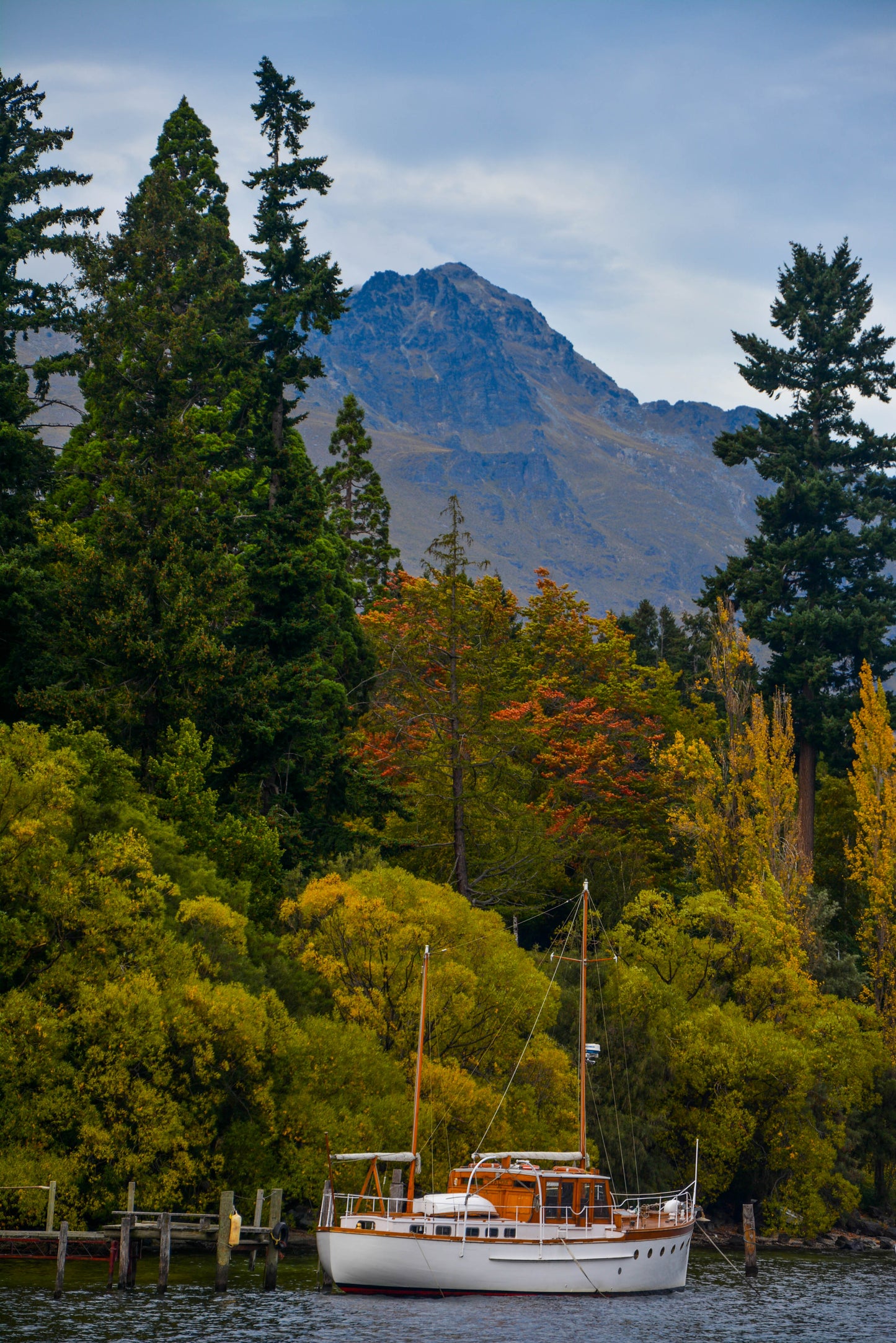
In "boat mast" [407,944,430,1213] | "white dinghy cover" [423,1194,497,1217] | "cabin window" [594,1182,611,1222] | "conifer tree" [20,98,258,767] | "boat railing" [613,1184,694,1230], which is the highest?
"conifer tree" [20,98,258,767]

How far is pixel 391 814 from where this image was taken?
223 feet

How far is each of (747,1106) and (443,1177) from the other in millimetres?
17730

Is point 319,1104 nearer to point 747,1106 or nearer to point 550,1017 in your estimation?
point 550,1017

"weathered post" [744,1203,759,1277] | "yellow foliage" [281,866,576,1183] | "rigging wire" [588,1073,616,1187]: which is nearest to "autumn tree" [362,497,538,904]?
"rigging wire" [588,1073,616,1187]

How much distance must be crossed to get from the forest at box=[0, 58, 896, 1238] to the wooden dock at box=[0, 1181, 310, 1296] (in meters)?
1.34

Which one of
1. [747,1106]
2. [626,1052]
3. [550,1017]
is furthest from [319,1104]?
[747,1106]

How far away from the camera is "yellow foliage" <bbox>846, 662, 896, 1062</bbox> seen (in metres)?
69.3

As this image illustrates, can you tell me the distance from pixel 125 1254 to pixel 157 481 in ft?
107

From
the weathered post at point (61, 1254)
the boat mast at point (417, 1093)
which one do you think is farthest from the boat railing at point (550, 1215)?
the weathered post at point (61, 1254)

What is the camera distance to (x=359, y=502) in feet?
324

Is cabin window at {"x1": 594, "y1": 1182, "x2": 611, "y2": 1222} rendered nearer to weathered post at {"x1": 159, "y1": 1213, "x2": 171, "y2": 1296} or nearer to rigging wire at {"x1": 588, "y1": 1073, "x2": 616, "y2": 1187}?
rigging wire at {"x1": 588, "y1": 1073, "x2": 616, "y2": 1187}

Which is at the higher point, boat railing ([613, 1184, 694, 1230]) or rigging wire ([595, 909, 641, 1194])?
rigging wire ([595, 909, 641, 1194])

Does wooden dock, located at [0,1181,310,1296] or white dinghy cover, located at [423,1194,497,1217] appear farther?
white dinghy cover, located at [423,1194,497,1217]

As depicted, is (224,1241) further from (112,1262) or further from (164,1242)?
(112,1262)
